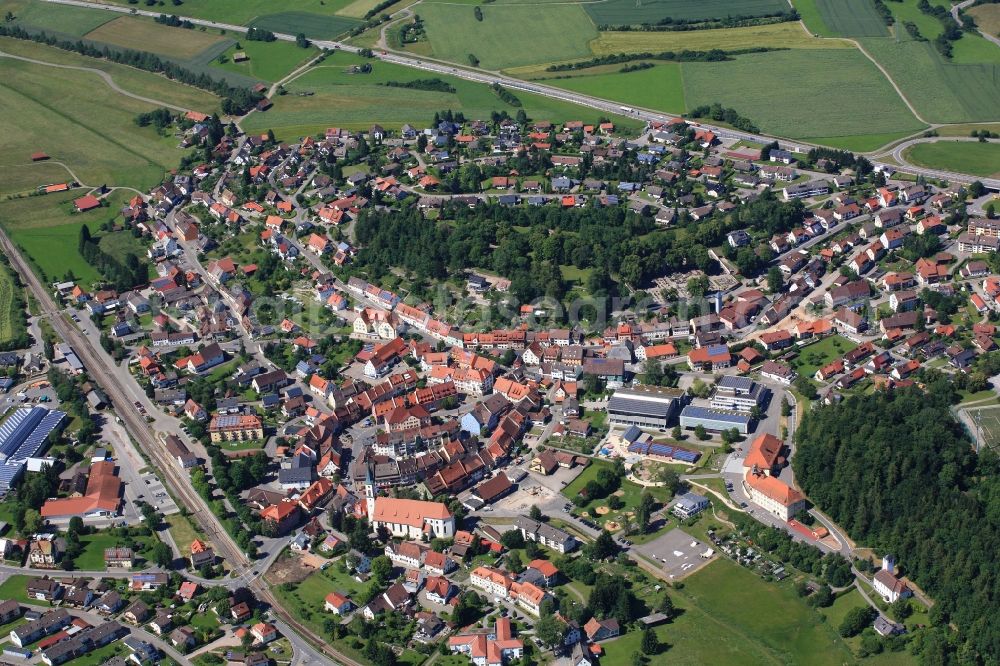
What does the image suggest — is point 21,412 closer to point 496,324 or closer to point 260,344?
point 260,344

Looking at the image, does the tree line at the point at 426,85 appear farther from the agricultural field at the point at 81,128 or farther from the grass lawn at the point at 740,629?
the grass lawn at the point at 740,629

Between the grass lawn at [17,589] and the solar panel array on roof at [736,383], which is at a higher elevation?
the solar panel array on roof at [736,383]

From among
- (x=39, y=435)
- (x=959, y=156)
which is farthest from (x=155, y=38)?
(x=959, y=156)

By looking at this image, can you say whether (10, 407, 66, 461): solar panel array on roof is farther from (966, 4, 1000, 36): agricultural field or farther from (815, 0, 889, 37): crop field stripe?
(966, 4, 1000, 36): agricultural field

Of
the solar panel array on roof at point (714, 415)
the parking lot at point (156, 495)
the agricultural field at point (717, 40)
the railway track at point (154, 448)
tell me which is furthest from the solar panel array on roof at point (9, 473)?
Result: the agricultural field at point (717, 40)

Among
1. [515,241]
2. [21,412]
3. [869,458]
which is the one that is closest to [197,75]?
[515,241]

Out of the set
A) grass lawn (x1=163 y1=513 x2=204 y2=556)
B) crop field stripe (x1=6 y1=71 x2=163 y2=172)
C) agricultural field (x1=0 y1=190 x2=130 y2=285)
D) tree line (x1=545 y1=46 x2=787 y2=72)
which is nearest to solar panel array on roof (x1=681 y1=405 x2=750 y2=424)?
grass lawn (x1=163 y1=513 x2=204 y2=556)

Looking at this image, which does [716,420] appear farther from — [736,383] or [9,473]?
[9,473]
